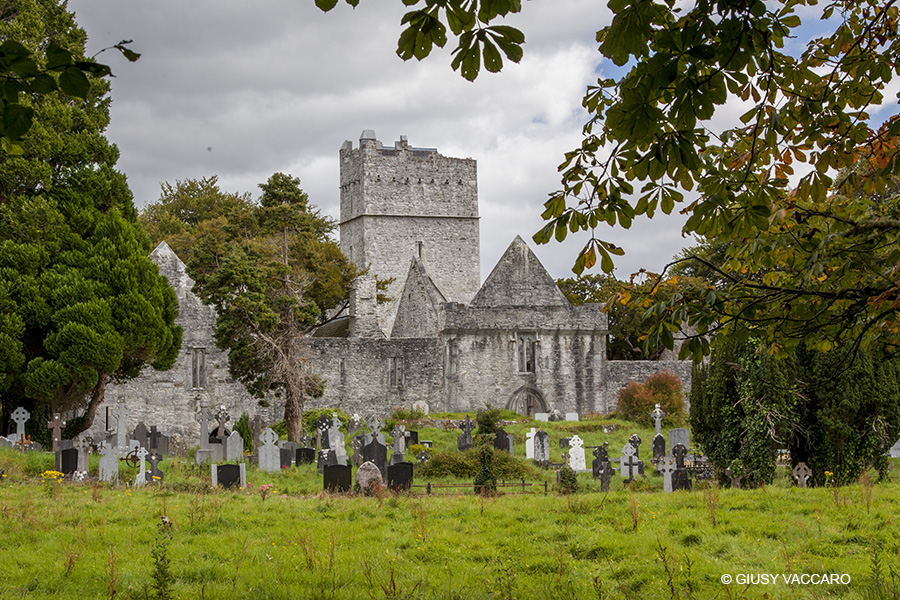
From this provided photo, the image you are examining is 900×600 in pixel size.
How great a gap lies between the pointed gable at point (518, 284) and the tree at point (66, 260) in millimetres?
14650

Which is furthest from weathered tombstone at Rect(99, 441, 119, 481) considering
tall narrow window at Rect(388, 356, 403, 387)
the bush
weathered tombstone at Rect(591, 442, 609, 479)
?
tall narrow window at Rect(388, 356, 403, 387)

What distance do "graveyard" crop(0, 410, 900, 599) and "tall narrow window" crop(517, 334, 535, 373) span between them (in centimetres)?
1795

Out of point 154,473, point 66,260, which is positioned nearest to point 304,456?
point 154,473

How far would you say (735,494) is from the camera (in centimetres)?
1044

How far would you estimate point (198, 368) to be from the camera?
94.9ft

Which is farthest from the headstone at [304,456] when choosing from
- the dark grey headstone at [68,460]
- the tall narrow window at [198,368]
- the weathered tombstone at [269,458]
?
the tall narrow window at [198,368]

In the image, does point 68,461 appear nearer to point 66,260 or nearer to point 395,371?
point 66,260

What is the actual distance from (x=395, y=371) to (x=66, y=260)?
15367 millimetres

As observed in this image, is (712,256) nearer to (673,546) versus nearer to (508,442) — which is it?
→ (508,442)

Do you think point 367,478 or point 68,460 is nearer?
point 367,478

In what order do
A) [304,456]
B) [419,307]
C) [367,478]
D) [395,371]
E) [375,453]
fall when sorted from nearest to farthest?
[367,478], [375,453], [304,456], [395,371], [419,307]

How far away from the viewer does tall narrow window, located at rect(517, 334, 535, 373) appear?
103 ft

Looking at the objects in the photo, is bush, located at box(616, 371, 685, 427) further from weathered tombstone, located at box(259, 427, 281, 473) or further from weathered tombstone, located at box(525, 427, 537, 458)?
weathered tombstone, located at box(259, 427, 281, 473)

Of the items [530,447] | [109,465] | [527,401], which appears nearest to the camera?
[109,465]
